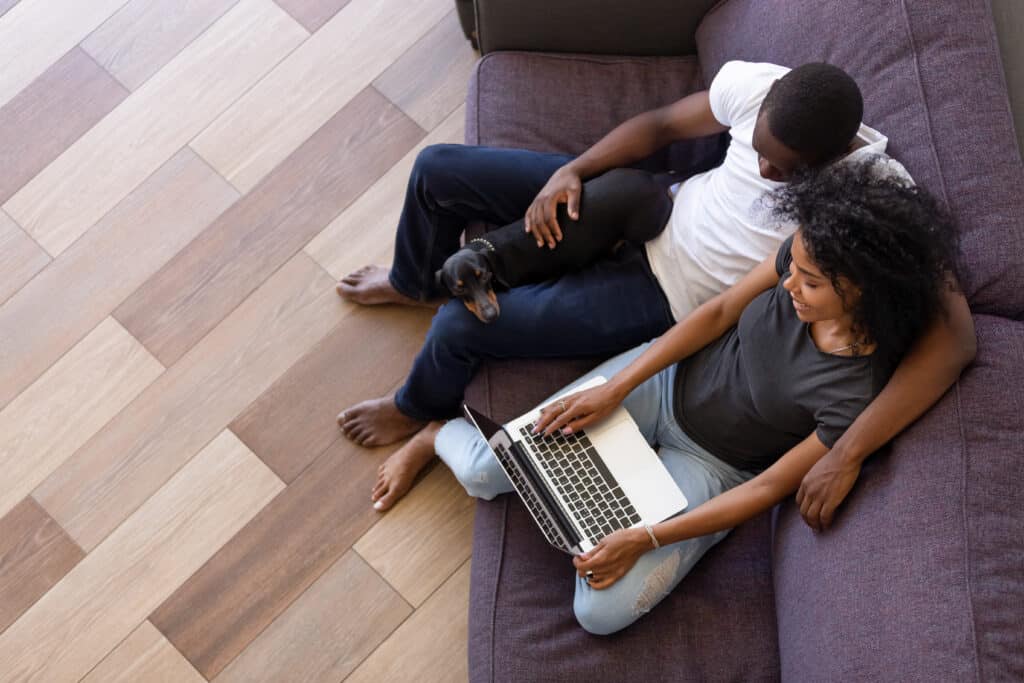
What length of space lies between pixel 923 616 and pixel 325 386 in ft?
4.13

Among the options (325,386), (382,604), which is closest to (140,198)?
(325,386)

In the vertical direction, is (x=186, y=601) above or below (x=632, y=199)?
below

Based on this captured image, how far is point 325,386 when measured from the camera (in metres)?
2.08

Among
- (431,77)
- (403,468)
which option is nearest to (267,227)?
(431,77)

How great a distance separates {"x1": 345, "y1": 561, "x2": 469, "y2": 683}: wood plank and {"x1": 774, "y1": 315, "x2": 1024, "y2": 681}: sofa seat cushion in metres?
0.69

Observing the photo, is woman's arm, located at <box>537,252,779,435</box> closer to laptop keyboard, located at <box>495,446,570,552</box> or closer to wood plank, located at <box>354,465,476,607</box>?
laptop keyboard, located at <box>495,446,570,552</box>

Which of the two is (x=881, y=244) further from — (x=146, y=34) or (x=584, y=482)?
(x=146, y=34)

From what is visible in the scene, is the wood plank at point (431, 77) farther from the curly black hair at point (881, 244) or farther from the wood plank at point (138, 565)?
the curly black hair at point (881, 244)

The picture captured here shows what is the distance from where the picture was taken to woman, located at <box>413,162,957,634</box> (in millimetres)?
1290

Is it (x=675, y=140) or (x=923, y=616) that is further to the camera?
(x=675, y=140)

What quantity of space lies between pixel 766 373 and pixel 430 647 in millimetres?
866

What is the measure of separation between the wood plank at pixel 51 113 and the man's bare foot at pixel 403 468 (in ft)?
3.63

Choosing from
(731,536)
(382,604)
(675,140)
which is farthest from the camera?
(382,604)

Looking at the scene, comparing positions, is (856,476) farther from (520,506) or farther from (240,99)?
(240,99)
